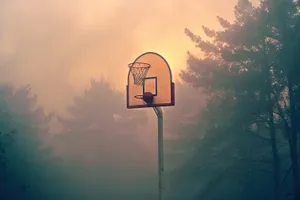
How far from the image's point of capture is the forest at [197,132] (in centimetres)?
1783

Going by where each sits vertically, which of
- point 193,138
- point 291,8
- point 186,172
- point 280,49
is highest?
point 291,8

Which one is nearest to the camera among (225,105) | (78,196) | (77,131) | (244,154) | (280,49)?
(280,49)

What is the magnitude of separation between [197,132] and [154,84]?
15.3 m

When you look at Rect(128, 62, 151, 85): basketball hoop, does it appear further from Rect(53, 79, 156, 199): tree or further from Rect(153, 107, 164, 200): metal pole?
Rect(53, 79, 156, 199): tree

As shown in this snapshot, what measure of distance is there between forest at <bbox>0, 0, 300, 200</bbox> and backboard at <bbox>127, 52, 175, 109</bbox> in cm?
970

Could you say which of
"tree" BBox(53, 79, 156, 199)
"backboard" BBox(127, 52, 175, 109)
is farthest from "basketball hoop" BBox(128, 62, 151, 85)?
"tree" BBox(53, 79, 156, 199)

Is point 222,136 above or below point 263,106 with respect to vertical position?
below

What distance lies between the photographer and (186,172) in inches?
874

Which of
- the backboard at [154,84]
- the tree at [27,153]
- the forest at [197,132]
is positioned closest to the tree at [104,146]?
the forest at [197,132]

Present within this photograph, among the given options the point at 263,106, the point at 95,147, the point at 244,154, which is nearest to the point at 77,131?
the point at 95,147

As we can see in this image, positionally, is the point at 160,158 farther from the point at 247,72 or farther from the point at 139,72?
the point at 247,72

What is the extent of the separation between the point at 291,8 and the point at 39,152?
23.6 meters

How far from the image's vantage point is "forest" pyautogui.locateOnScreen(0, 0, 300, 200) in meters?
17.8

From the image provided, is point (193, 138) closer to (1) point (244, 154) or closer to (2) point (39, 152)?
(1) point (244, 154)
